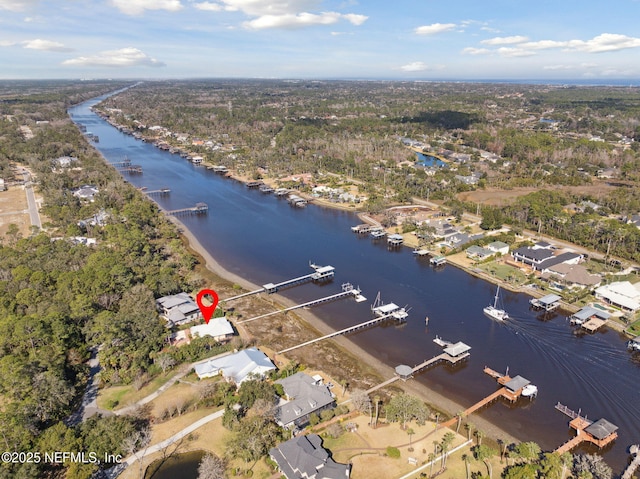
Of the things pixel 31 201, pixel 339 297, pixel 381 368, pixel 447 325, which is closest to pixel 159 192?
pixel 31 201

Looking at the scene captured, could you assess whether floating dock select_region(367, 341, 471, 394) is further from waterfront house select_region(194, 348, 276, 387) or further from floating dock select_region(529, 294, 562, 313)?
floating dock select_region(529, 294, 562, 313)

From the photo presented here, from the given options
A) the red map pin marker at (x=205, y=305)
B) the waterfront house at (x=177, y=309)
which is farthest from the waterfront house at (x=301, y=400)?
the waterfront house at (x=177, y=309)

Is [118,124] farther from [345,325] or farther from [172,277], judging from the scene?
[345,325]

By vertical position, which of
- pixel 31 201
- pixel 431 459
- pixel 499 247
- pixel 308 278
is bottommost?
pixel 431 459

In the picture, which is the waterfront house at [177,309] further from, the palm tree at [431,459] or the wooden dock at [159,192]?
the wooden dock at [159,192]

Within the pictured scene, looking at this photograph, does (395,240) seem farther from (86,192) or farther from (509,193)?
(86,192)

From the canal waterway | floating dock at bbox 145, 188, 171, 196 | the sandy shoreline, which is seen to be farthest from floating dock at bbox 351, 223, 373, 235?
floating dock at bbox 145, 188, 171, 196
